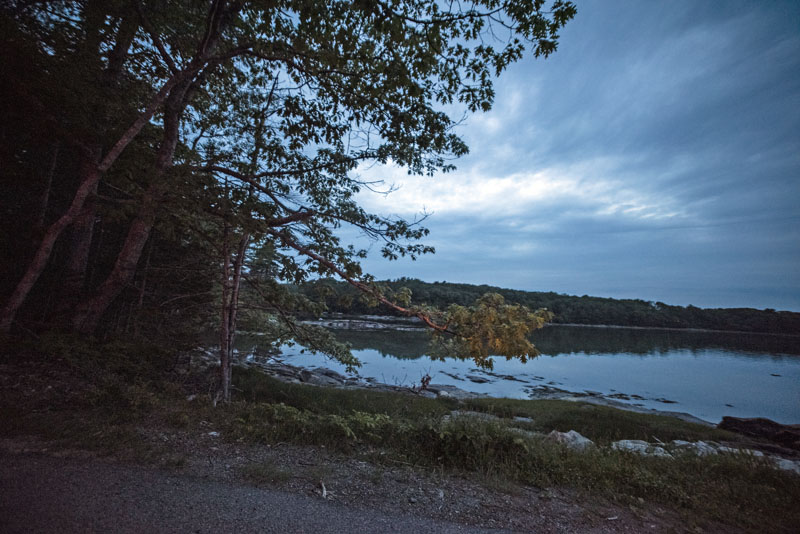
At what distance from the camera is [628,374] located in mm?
28156

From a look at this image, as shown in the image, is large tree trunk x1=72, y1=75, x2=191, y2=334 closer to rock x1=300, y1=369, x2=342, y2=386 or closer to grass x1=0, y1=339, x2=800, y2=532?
grass x1=0, y1=339, x2=800, y2=532

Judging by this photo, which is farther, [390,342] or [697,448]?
[390,342]

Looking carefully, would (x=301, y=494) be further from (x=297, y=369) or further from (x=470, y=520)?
(x=297, y=369)

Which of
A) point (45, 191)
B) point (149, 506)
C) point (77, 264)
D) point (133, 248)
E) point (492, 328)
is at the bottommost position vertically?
point (149, 506)

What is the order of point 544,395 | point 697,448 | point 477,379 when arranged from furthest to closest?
point 477,379 < point 544,395 < point 697,448

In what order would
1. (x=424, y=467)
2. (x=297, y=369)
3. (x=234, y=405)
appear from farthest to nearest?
1. (x=297, y=369)
2. (x=234, y=405)
3. (x=424, y=467)

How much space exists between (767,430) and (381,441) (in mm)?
18740

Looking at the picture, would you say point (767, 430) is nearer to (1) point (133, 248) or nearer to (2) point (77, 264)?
(1) point (133, 248)

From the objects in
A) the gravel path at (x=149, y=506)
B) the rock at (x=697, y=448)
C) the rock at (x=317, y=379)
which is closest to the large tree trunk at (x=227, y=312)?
the gravel path at (x=149, y=506)

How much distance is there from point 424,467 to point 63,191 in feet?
48.5

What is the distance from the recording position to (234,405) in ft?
18.2

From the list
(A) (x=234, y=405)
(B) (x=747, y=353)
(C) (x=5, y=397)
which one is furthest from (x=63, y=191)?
(B) (x=747, y=353)

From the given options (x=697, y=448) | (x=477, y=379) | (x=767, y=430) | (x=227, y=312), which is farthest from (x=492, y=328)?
(x=477, y=379)

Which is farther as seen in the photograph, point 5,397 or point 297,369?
point 297,369
